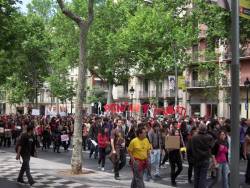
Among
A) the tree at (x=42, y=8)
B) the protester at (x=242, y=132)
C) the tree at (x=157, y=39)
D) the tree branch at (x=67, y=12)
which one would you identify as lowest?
the protester at (x=242, y=132)

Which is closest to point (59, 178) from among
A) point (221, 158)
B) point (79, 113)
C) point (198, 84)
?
point (79, 113)

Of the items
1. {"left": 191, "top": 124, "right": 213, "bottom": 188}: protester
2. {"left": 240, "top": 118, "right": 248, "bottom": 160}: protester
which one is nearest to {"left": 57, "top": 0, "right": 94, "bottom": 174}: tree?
{"left": 191, "top": 124, "right": 213, "bottom": 188}: protester

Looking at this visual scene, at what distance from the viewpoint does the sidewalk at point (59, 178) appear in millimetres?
13305

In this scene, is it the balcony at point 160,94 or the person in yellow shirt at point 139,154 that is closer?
the person in yellow shirt at point 139,154

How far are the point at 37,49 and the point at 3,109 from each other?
173 feet

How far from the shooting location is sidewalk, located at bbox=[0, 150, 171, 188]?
43.7 feet

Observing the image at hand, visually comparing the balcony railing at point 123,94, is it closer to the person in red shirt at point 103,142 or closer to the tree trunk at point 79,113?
the person in red shirt at point 103,142

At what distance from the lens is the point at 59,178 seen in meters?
14.6

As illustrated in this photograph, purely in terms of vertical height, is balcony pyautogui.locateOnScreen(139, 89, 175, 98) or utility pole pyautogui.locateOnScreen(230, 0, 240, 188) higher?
balcony pyautogui.locateOnScreen(139, 89, 175, 98)

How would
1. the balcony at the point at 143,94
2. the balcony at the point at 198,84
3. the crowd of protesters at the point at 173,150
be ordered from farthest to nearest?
the balcony at the point at 143,94 < the balcony at the point at 198,84 < the crowd of protesters at the point at 173,150

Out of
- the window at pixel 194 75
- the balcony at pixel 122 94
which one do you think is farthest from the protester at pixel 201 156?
the balcony at pixel 122 94

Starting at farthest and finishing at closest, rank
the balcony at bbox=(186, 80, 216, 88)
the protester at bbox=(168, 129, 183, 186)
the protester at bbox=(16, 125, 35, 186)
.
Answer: the balcony at bbox=(186, 80, 216, 88) < the protester at bbox=(168, 129, 183, 186) < the protester at bbox=(16, 125, 35, 186)

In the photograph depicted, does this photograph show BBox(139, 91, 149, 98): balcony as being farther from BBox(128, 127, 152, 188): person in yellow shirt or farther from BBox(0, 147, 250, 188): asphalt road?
BBox(128, 127, 152, 188): person in yellow shirt

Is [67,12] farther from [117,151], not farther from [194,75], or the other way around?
[194,75]
